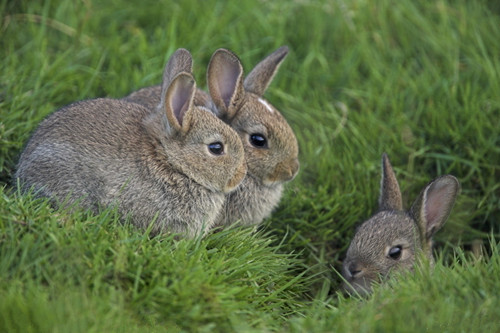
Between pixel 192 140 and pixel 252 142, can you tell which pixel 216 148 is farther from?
pixel 252 142

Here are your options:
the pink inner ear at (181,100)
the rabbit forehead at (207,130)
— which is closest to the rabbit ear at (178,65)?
the pink inner ear at (181,100)

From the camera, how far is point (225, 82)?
16.2 ft

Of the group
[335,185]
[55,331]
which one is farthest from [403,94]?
[55,331]

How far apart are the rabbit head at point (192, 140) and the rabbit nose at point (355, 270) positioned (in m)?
0.96

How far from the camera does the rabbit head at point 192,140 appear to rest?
4.44 metres

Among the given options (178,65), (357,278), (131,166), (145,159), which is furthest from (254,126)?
(357,278)

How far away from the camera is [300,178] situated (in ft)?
18.3

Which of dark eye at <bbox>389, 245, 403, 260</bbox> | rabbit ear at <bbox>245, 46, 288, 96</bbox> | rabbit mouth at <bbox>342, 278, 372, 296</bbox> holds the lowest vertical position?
rabbit mouth at <bbox>342, 278, 372, 296</bbox>

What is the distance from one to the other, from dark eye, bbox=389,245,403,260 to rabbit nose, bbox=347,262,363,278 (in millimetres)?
263

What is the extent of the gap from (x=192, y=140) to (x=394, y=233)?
4.82 ft

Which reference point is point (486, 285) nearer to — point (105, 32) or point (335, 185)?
point (335, 185)

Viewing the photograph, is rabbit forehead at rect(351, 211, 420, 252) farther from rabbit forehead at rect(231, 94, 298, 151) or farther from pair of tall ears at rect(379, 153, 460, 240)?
rabbit forehead at rect(231, 94, 298, 151)

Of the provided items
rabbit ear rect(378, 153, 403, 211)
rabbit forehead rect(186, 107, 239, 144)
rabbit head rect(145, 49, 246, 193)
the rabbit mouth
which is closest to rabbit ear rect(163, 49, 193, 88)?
rabbit head rect(145, 49, 246, 193)

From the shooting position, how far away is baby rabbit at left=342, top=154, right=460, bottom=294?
4.66 m
